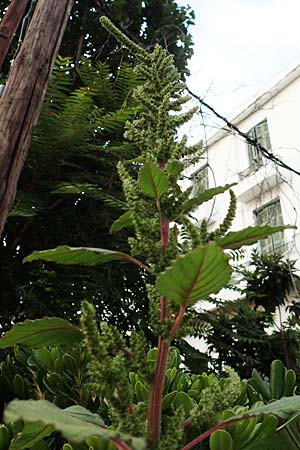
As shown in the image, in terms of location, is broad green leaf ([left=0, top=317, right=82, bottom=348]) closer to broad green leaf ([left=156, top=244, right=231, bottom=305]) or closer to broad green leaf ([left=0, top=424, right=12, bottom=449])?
broad green leaf ([left=156, top=244, right=231, bottom=305])

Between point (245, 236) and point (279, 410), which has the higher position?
point (245, 236)

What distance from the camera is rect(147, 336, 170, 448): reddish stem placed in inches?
28.0

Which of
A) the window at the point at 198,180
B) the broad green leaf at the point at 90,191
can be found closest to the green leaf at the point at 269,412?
the window at the point at 198,180

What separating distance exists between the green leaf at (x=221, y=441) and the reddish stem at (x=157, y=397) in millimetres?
512

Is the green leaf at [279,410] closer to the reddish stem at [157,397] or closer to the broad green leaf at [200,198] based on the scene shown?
the reddish stem at [157,397]

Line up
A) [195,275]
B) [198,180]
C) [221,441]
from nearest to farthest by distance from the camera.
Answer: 1. [195,275]
2. [221,441]
3. [198,180]

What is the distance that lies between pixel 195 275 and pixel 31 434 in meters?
0.59

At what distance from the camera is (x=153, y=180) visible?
844 mm

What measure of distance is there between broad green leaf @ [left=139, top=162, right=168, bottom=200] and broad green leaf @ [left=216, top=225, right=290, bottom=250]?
0.46 feet

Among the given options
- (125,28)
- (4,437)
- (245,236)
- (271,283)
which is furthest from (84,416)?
(271,283)

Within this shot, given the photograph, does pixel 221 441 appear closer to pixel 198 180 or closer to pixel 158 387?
pixel 158 387

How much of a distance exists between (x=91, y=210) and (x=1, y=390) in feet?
4.85

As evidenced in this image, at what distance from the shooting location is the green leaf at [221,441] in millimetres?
1187

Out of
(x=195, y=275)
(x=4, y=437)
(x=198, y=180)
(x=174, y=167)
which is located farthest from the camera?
(x=198, y=180)
